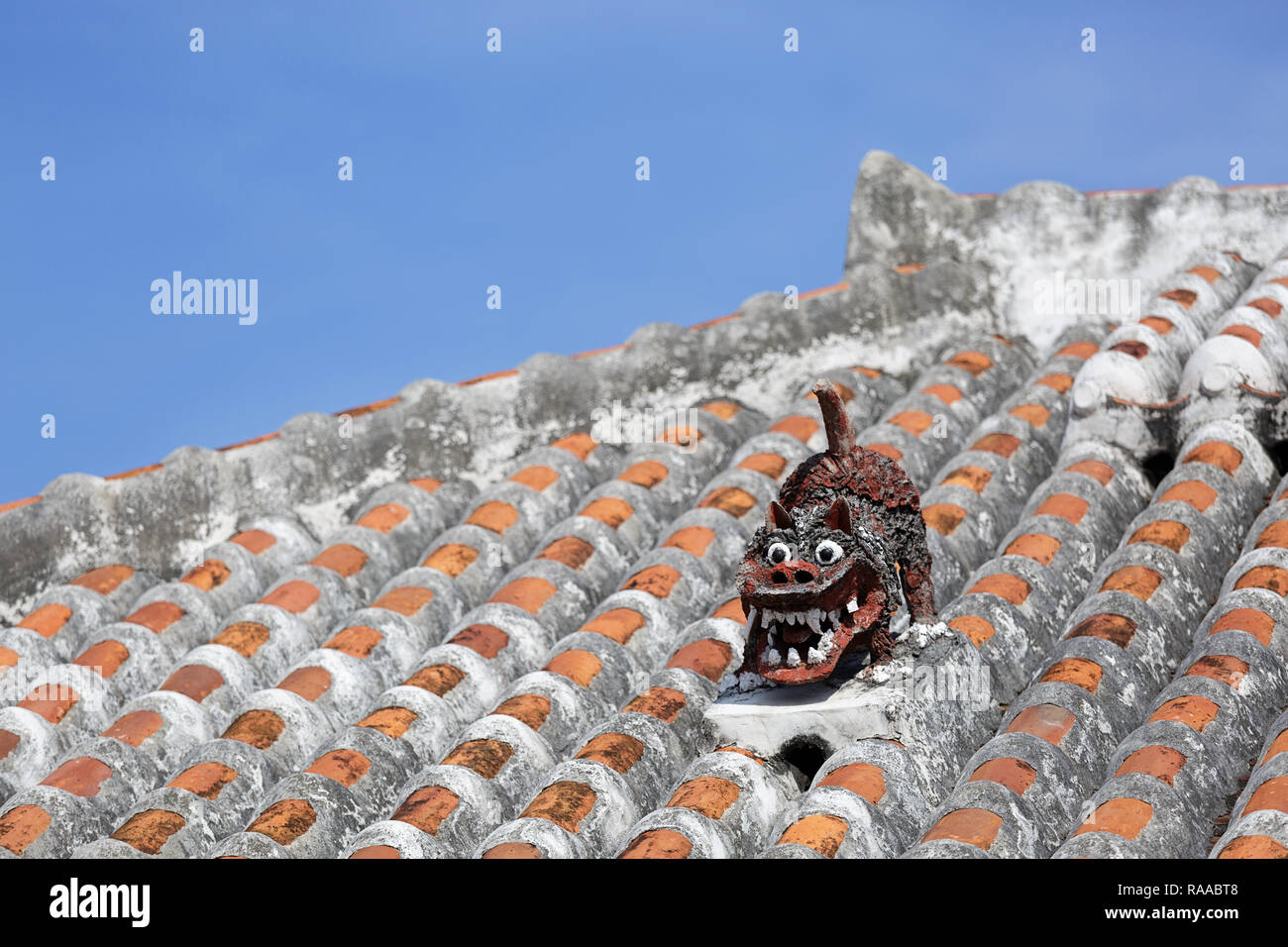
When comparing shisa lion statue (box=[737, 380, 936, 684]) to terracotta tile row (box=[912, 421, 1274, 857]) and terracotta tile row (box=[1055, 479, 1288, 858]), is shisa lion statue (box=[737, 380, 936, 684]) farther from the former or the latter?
terracotta tile row (box=[1055, 479, 1288, 858])

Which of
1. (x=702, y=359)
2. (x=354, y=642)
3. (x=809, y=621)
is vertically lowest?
(x=354, y=642)

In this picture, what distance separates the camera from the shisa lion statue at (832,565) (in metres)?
8.20

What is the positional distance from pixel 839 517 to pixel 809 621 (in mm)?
542

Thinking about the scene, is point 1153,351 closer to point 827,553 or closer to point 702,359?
point 702,359

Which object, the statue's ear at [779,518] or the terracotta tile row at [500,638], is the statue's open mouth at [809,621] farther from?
the terracotta tile row at [500,638]

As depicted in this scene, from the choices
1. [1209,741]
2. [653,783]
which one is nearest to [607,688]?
[653,783]

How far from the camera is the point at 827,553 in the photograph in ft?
27.1

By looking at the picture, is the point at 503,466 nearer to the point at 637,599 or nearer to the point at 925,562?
the point at 637,599

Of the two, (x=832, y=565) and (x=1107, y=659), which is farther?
(x=1107, y=659)

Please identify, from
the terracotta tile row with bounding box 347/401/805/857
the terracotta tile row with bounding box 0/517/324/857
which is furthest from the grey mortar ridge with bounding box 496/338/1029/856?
the terracotta tile row with bounding box 0/517/324/857

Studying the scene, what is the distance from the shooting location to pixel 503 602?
398 inches

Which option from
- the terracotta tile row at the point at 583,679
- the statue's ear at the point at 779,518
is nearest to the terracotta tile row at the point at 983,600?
the statue's ear at the point at 779,518

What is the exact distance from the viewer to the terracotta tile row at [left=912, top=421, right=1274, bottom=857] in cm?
729

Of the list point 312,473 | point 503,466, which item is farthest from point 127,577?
point 503,466
